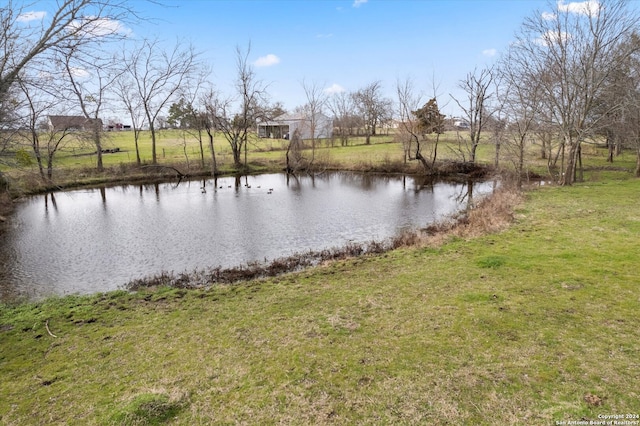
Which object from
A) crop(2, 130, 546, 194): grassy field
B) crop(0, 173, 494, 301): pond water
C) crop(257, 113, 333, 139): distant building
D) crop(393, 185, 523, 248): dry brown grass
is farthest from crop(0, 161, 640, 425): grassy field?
crop(257, 113, 333, 139): distant building

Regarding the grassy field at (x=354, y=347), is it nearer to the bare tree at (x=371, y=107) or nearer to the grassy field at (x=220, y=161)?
the grassy field at (x=220, y=161)

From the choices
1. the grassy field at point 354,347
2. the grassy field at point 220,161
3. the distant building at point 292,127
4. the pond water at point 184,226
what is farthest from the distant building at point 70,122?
the distant building at point 292,127

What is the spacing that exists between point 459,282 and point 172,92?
31994 millimetres

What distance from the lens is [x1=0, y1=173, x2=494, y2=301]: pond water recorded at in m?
10.5

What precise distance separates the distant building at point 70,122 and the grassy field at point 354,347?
59.1 ft

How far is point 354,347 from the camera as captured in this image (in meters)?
5.18

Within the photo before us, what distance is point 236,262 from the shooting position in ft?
35.2

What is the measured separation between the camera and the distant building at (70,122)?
71.3 feet

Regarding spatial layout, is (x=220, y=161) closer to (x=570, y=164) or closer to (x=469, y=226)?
(x=469, y=226)

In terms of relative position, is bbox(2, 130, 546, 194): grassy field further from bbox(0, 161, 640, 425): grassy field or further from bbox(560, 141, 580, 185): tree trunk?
bbox(0, 161, 640, 425): grassy field

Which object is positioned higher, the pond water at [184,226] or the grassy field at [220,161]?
the grassy field at [220,161]

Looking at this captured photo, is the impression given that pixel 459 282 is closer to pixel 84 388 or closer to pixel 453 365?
pixel 453 365

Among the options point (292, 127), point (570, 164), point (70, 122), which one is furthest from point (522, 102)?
point (292, 127)

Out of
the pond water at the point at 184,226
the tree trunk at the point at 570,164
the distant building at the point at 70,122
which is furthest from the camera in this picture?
the distant building at the point at 70,122
